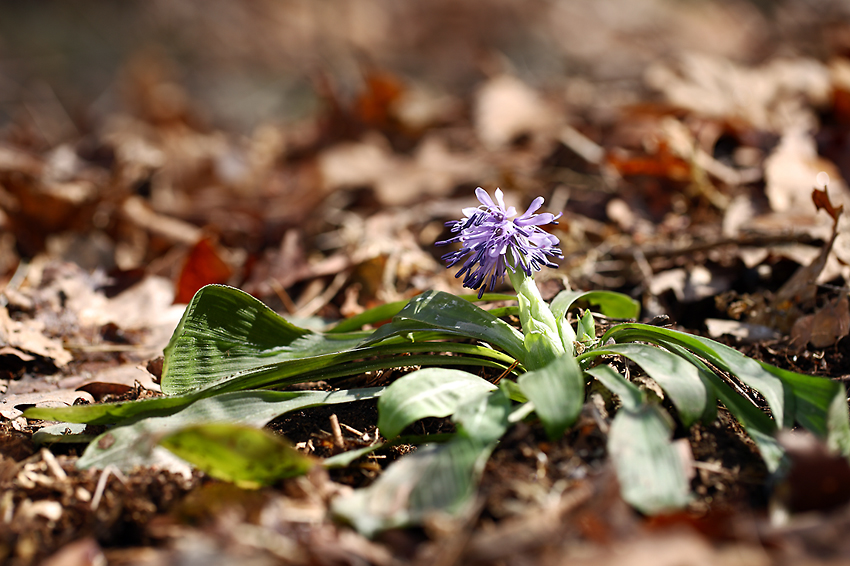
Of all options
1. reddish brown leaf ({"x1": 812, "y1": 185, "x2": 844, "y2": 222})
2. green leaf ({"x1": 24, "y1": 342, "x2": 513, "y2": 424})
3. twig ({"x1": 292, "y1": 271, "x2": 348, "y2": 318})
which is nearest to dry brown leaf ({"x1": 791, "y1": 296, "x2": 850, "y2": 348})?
reddish brown leaf ({"x1": 812, "y1": 185, "x2": 844, "y2": 222})

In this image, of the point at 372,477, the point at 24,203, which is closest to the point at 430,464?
the point at 372,477

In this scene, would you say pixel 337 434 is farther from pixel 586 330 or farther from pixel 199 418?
pixel 586 330

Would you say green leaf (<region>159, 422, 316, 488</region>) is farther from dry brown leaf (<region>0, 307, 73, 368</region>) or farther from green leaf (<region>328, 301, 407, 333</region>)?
dry brown leaf (<region>0, 307, 73, 368</region>)

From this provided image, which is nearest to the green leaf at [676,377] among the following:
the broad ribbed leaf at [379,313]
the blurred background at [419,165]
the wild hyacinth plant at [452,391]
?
the wild hyacinth plant at [452,391]

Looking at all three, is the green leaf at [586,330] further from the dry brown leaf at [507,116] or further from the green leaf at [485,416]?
the dry brown leaf at [507,116]

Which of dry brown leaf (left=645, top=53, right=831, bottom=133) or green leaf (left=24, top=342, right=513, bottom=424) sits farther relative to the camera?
dry brown leaf (left=645, top=53, right=831, bottom=133)

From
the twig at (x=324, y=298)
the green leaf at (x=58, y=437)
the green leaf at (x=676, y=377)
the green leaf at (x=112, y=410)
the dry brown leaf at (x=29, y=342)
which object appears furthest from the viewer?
the twig at (x=324, y=298)
